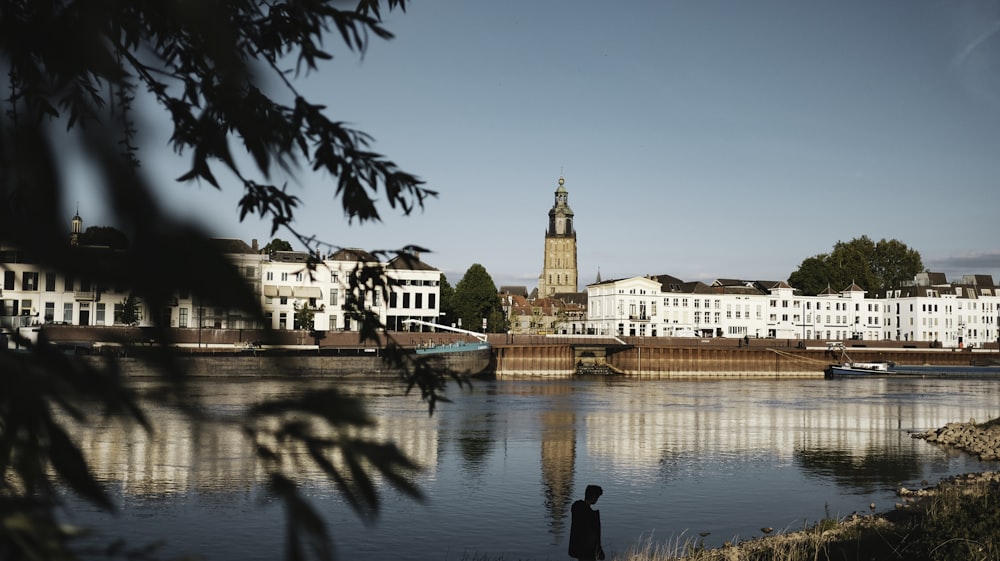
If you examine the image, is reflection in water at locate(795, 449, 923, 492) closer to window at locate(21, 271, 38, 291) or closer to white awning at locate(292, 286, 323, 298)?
window at locate(21, 271, 38, 291)

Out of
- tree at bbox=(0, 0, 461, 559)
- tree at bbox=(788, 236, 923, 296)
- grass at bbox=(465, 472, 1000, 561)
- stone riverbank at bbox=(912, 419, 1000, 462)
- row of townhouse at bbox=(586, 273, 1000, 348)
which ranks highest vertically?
tree at bbox=(788, 236, 923, 296)

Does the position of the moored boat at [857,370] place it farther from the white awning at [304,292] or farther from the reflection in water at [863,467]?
the reflection in water at [863,467]

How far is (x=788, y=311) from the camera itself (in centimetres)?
13200

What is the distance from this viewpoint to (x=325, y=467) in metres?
2.01

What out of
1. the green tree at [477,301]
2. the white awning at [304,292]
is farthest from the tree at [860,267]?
the white awning at [304,292]

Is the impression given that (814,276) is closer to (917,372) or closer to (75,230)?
(917,372)

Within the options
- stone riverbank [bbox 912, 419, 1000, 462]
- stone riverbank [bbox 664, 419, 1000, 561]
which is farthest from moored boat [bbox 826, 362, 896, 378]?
stone riverbank [bbox 664, 419, 1000, 561]

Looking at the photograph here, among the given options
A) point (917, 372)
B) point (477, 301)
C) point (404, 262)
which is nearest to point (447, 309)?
point (477, 301)

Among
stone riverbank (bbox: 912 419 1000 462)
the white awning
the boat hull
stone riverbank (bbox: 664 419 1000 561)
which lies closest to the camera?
stone riverbank (bbox: 664 419 1000 561)

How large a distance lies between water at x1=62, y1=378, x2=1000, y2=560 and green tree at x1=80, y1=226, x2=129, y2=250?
1.12 feet

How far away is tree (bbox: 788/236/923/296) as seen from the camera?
142750mm

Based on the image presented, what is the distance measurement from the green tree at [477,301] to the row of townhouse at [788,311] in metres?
16.9

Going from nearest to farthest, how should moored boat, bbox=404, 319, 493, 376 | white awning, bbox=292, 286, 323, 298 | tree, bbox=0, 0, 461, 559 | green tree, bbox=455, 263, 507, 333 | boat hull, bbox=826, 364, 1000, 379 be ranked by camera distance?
tree, bbox=0, 0, 461, 559 < moored boat, bbox=404, 319, 493, 376 < white awning, bbox=292, 286, 323, 298 < boat hull, bbox=826, 364, 1000, 379 < green tree, bbox=455, 263, 507, 333

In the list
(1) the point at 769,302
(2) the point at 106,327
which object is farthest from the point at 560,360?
(2) the point at 106,327
